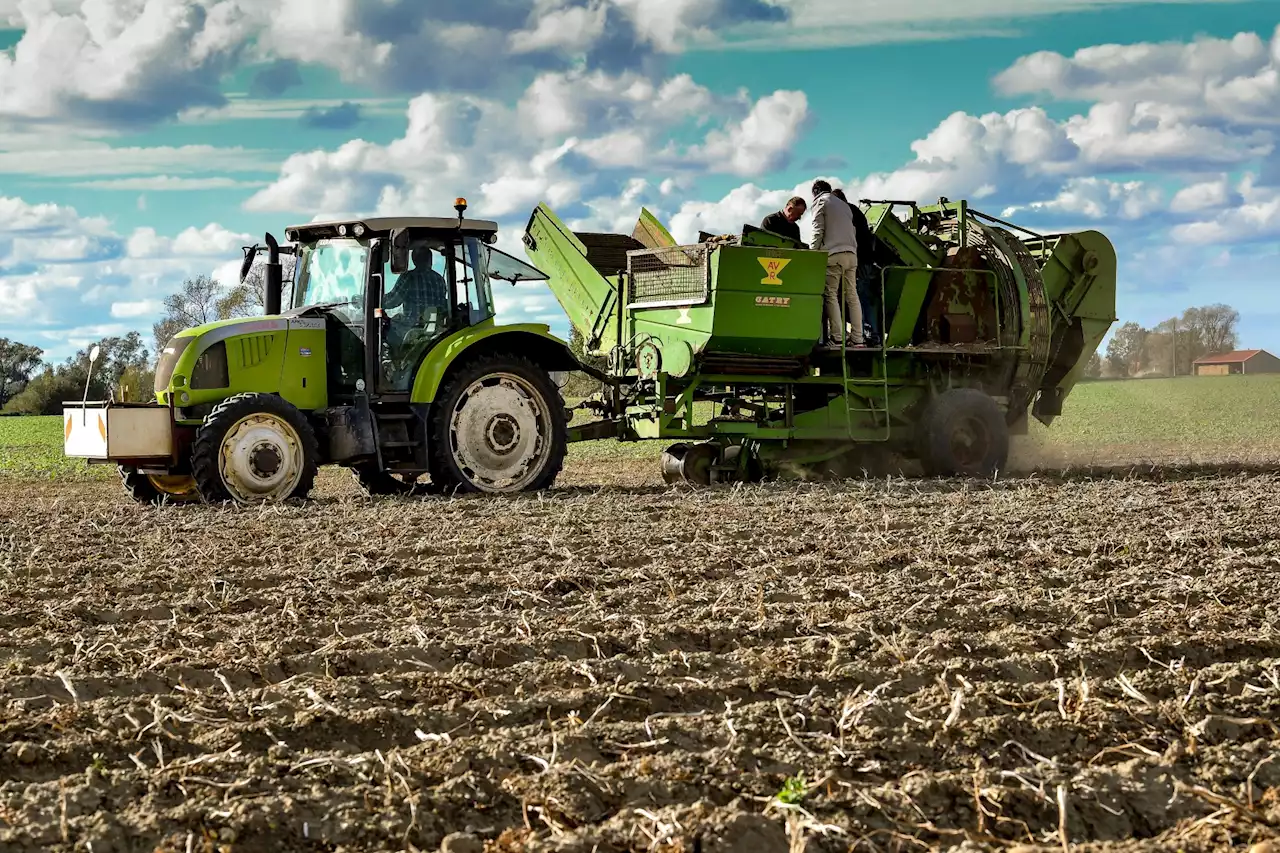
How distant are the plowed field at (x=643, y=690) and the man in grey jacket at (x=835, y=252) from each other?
4.58 m

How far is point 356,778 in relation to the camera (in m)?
3.80

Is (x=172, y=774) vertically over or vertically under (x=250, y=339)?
under

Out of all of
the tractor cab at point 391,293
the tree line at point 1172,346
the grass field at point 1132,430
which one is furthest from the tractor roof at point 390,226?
the tree line at point 1172,346

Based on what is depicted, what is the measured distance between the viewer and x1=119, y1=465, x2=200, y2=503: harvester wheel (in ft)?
37.8

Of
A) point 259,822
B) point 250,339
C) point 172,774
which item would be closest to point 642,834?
point 259,822

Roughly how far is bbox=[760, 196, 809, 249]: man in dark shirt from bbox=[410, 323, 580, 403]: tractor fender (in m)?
2.38

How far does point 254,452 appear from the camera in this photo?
1059 cm

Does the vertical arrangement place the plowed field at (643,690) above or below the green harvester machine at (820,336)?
below

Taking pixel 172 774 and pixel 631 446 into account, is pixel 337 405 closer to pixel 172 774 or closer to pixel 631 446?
pixel 172 774

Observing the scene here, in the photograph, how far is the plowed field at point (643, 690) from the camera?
3543mm

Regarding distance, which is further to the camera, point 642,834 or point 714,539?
point 714,539

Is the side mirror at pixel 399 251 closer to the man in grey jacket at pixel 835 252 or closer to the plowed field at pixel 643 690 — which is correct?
the plowed field at pixel 643 690

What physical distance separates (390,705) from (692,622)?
1548mm

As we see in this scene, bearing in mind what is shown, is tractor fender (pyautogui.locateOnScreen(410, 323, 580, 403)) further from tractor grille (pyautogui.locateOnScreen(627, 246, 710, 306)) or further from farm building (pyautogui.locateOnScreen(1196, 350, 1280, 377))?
farm building (pyautogui.locateOnScreen(1196, 350, 1280, 377))
